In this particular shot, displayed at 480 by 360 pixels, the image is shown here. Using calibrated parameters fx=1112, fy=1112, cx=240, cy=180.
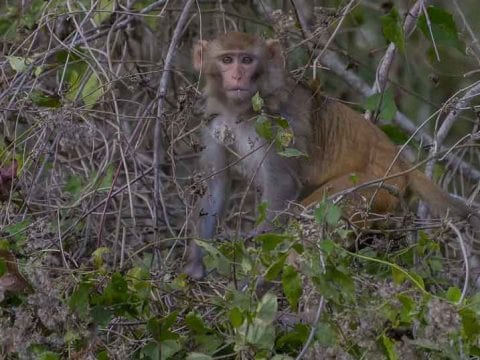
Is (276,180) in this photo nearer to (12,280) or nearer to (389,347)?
(12,280)

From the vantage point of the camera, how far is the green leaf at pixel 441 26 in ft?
19.4

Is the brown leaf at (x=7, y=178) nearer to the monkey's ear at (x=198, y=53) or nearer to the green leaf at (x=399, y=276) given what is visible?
the monkey's ear at (x=198, y=53)

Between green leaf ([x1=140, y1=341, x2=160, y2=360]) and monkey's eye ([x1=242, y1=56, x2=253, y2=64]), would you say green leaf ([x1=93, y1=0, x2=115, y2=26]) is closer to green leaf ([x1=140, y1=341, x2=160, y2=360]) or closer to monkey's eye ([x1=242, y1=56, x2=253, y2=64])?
monkey's eye ([x1=242, y1=56, x2=253, y2=64])

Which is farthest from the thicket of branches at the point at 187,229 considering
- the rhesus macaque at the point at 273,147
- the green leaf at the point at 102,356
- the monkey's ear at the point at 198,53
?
the monkey's ear at the point at 198,53

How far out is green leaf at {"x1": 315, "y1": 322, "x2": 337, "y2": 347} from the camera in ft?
13.7

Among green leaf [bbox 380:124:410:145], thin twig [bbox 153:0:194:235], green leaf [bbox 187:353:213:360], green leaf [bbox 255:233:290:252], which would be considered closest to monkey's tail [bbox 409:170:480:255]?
green leaf [bbox 380:124:410:145]

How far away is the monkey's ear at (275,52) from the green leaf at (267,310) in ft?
8.50

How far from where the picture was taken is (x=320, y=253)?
4.23 meters

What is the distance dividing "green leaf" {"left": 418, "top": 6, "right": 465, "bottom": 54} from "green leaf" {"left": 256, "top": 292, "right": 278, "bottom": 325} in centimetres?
228

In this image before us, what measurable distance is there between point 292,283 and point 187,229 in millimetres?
1969

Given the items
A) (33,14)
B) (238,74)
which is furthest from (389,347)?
(33,14)

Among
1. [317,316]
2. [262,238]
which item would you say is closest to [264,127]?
[262,238]

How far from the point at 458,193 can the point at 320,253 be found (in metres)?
3.52

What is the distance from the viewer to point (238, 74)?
6477 millimetres
